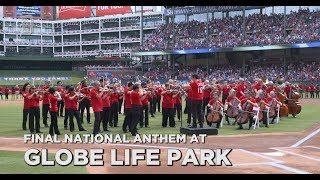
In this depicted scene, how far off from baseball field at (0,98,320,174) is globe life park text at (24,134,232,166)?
18cm

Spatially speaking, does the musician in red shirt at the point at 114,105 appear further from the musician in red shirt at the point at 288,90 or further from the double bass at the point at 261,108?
the musician in red shirt at the point at 288,90

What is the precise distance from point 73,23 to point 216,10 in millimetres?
38689

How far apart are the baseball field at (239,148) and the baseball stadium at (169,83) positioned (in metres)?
0.04

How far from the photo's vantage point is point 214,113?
57.7 feet

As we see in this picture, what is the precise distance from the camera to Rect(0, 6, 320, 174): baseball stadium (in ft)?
42.2

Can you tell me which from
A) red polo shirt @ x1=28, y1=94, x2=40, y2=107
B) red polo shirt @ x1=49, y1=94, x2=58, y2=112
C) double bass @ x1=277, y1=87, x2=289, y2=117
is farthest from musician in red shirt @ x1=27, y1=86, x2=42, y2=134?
double bass @ x1=277, y1=87, x2=289, y2=117

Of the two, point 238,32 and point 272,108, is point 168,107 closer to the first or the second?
point 272,108

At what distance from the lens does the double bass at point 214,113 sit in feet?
57.5

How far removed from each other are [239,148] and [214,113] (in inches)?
192

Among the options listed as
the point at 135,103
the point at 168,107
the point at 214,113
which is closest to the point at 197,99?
the point at 214,113

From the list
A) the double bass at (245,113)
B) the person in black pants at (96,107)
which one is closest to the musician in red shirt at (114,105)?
the person in black pants at (96,107)

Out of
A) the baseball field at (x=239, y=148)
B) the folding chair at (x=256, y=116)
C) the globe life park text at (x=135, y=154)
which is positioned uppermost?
the folding chair at (x=256, y=116)

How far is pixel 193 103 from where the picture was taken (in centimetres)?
1642

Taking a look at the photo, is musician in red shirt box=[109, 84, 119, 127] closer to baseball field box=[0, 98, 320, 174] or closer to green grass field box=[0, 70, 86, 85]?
baseball field box=[0, 98, 320, 174]
